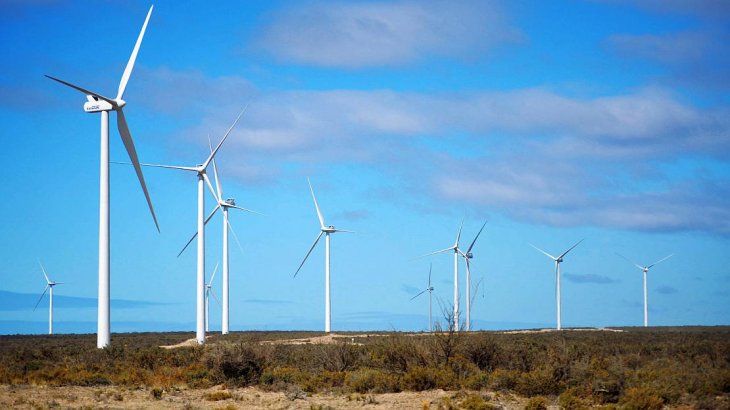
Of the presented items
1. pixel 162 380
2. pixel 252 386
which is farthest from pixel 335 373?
pixel 162 380

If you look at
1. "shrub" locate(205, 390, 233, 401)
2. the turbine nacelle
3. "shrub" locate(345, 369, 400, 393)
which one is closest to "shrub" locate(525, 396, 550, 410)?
"shrub" locate(345, 369, 400, 393)

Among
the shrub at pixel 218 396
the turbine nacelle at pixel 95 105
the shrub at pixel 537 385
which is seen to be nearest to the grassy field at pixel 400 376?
the shrub at pixel 537 385

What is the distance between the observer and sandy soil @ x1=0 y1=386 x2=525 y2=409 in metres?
28.6

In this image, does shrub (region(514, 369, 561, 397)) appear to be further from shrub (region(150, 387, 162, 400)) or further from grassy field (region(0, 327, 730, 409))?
shrub (region(150, 387, 162, 400))

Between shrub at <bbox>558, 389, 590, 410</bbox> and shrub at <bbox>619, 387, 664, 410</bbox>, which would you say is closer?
shrub at <bbox>619, 387, 664, 410</bbox>

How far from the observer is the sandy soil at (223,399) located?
2856 cm

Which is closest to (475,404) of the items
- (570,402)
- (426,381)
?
(570,402)

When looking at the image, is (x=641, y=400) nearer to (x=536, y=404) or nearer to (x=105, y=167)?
(x=536, y=404)

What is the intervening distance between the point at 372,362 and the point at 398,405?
1044 centimetres

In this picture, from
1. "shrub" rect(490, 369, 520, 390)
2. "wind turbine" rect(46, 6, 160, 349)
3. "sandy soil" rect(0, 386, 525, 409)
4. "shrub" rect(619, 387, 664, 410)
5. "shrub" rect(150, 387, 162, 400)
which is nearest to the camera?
"shrub" rect(619, 387, 664, 410)

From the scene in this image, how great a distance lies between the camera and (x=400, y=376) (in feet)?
109

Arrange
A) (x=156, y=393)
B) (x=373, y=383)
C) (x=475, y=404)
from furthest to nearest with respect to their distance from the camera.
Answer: (x=373, y=383), (x=156, y=393), (x=475, y=404)

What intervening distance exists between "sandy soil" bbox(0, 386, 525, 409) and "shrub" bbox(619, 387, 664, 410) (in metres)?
3.27

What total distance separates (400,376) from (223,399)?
262 inches
